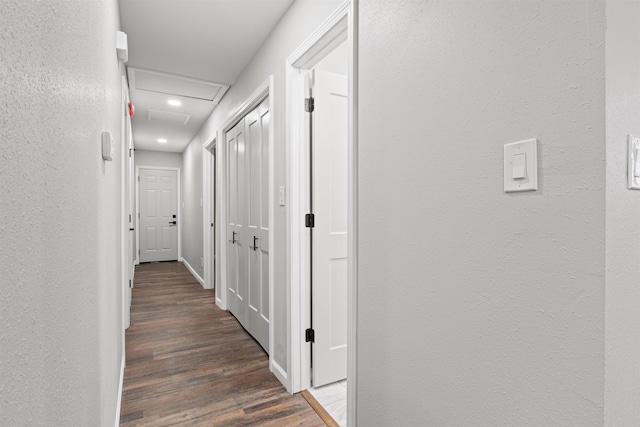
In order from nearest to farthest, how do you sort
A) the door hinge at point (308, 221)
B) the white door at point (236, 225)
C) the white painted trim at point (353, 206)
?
1. the white painted trim at point (353, 206)
2. the door hinge at point (308, 221)
3. the white door at point (236, 225)

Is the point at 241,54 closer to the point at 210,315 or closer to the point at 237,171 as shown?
the point at 237,171

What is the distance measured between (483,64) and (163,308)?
4.04 metres

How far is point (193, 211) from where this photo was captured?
19.7 feet

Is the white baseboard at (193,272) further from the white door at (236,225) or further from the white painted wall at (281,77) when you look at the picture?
the white painted wall at (281,77)

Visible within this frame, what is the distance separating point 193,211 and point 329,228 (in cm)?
440

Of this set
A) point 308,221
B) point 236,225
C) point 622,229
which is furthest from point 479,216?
point 236,225

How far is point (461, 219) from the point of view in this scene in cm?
101

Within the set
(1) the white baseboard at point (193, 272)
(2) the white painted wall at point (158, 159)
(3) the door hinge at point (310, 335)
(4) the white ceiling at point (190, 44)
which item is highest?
(4) the white ceiling at point (190, 44)

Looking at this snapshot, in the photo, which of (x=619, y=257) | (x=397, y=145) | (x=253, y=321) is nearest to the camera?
(x=619, y=257)

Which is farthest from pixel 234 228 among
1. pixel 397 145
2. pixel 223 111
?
pixel 397 145

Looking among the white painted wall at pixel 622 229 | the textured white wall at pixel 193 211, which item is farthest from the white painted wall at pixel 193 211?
the white painted wall at pixel 622 229

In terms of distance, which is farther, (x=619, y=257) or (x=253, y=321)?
(x=253, y=321)

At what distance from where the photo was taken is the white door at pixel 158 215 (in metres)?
7.33

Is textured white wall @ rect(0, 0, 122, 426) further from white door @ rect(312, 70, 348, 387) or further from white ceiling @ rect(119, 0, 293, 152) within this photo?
white ceiling @ rect(119, 0, 293, 152)
